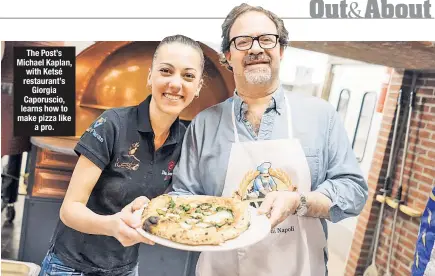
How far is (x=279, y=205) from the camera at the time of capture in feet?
2.54

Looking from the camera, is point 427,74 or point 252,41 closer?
point 252,41

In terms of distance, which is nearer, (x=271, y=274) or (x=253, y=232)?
(x=253, y=232)

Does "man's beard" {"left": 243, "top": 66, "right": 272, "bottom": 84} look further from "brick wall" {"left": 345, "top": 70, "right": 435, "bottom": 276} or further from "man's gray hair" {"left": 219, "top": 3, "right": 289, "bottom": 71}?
"brick wall" {"left": 345, "top": 70, "right": 435, "bottom": 276}

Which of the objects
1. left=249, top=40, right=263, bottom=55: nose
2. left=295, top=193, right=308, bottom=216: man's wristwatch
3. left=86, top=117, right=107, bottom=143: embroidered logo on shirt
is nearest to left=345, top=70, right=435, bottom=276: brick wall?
left=295, top=193, right=308, bottom=216: man's wristwatch

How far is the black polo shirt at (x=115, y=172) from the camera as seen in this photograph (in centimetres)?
81

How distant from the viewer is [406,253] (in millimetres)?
1011

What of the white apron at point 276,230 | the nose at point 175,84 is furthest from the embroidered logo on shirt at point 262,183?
the nose at point 175,84

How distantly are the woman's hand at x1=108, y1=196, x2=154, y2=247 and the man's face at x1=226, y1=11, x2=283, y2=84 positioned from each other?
14.2 inches

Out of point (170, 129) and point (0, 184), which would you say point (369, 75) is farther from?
point (0, 184)

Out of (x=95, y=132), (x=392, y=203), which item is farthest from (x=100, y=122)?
(x=392, y=203)

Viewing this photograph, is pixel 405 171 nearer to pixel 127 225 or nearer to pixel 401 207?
pixel 401 207

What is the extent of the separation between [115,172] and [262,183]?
0.31m

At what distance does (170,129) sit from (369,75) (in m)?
0.50

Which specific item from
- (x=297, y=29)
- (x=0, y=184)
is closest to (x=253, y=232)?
(x=297, y=29)
